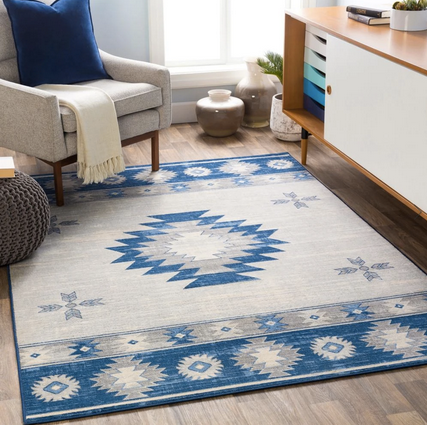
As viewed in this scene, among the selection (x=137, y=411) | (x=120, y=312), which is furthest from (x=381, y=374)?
(x=120, y=312)

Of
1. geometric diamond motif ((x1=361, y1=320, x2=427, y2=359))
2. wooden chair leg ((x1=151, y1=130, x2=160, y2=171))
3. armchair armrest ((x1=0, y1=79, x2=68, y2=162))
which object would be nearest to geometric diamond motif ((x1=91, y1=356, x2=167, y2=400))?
geometric diamond motif ((x1=361, y1=320, x2=427, y2=359))

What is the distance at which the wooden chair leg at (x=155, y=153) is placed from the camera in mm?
3432

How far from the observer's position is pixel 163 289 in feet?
7.86

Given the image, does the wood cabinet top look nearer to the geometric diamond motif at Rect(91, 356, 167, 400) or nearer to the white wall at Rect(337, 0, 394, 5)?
the white wall at Rect(337, 0, 394, 5)

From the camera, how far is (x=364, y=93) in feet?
9.02

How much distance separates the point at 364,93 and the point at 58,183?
1354 mm

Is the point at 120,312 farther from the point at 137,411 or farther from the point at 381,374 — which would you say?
the point at 381,374

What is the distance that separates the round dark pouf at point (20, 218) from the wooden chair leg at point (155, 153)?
94 centimetres

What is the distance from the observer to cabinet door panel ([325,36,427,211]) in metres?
2.38

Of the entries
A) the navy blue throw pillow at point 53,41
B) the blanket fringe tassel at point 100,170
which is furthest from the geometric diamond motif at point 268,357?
the navy blue throw pillow at point 53,41

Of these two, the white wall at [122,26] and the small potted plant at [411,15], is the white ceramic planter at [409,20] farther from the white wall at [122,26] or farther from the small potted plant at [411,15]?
the white wall at [122,26]

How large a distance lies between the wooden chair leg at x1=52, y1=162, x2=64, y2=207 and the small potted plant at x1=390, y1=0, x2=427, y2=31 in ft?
5.13

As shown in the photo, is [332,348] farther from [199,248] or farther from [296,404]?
[199,248]

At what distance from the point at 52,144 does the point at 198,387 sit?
4.66 ft
